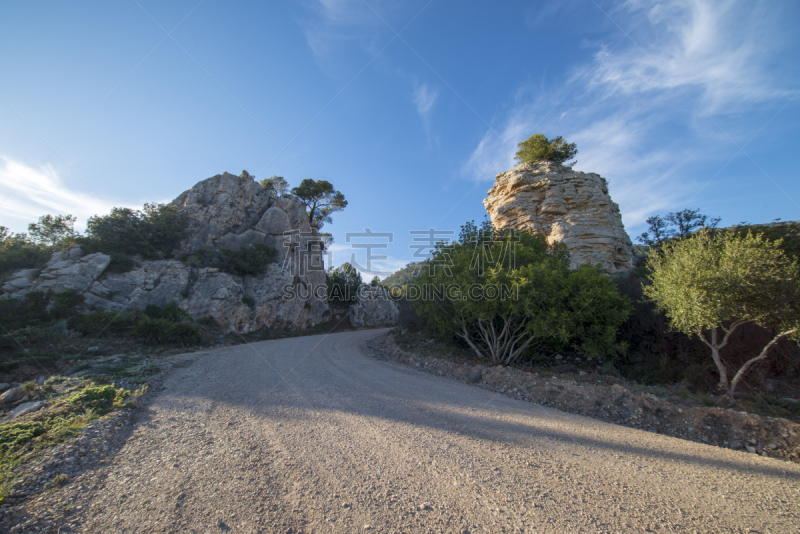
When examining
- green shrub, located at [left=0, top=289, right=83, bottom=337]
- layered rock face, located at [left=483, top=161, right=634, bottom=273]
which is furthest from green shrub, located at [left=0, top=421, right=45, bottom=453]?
layered rock face, located at [left=483, top=161, right=634, bottom=273]

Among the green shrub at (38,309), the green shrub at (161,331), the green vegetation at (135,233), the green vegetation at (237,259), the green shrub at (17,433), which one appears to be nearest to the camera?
the green shrub at (17,433)

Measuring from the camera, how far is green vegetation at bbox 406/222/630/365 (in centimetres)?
927

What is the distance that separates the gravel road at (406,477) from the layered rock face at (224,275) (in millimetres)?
15882

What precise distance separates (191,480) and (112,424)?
106 inches

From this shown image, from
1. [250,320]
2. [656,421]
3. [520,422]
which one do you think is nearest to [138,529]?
[520,422]

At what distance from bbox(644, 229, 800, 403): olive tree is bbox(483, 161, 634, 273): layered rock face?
11.9 meters

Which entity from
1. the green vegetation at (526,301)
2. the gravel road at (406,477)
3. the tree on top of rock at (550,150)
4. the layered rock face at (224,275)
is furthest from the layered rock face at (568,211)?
the layered rock face at (224,275)

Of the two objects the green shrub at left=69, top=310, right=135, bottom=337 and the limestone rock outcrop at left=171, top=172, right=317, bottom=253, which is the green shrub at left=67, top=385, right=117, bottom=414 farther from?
the limestone rock outcrop at left=171, top=172, right=317, bottom=253

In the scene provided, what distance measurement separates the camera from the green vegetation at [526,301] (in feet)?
30.4

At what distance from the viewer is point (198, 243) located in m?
25.0

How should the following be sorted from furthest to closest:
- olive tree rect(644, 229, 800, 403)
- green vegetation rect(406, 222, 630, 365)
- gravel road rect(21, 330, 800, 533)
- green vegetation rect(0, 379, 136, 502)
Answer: green vegetation rect(406, 222, 630, 365)
olive tree rect(644, 229, 800, 403)
green vegetation rect(0, 379, 136, 502)
gravel road rect(21, 330, 800, 533)

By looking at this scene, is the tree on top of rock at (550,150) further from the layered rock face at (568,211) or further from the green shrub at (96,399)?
the green shrub at (96,399)

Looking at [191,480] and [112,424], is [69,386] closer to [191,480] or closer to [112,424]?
[112,424]

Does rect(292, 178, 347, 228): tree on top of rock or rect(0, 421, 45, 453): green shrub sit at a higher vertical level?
rect(292, 178, 347, 228): tree on top of rock
